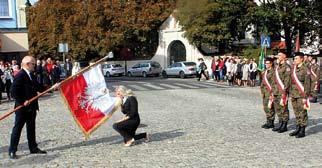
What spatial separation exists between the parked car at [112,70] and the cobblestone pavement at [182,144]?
33.7m

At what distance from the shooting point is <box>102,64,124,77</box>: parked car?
48125 millimetres

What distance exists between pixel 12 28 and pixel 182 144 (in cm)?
2543

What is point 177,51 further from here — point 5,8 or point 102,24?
point 5,8

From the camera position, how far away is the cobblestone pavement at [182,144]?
7941 millimetres

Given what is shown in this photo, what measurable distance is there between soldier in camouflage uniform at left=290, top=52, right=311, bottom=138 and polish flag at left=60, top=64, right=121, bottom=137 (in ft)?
11.8

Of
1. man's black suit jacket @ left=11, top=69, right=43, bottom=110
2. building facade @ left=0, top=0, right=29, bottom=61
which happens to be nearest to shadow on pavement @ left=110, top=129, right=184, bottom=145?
man's black suit jacket @ left=11, top=69, right=43, bottom=110

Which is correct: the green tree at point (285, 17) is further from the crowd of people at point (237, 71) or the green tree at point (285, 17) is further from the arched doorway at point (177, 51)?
the arched doorway at point (177, 51)

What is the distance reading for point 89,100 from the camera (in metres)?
9.52

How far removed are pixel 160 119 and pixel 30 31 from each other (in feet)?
137

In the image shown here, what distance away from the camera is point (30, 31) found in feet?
170

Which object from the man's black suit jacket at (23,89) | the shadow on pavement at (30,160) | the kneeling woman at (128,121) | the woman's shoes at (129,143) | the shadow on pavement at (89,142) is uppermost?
the man's black suit jacket at (23,89)

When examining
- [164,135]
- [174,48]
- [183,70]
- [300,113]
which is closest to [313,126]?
[300,113]

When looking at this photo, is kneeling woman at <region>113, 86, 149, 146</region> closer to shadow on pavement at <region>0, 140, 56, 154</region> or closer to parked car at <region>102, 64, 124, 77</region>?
shadow on pavement at <region>0, 140, 56, 154</region>

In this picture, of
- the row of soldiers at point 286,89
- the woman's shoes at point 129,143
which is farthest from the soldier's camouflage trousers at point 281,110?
the woman's shoes at point 129,143
